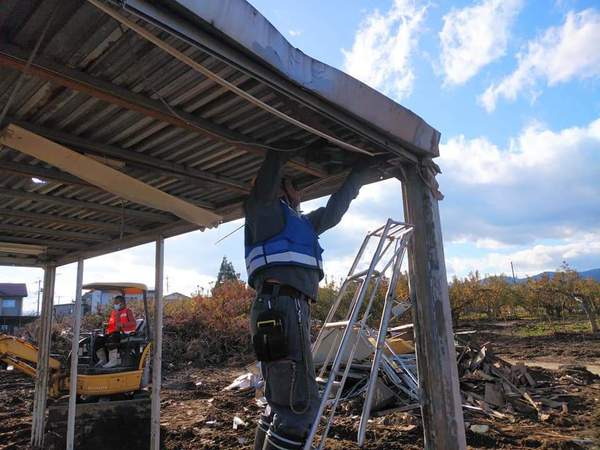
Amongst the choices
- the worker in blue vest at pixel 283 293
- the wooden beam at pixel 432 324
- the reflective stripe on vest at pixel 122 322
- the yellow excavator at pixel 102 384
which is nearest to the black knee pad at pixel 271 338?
the worker in blue vest at pixel 283 293

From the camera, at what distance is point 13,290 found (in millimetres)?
41906

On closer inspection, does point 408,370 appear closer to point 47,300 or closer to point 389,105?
point 47,300

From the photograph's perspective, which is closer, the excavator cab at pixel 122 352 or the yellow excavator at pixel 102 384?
the yellow excavator at pixel 102 384

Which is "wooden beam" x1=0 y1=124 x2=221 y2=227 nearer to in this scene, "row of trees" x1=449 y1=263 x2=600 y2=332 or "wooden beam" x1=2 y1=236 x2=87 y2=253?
"wooden beam" x1=2 y1=236 x2=87 y2=253

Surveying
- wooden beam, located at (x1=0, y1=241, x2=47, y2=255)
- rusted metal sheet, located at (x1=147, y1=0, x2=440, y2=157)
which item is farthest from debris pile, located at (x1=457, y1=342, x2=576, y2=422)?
wooden beam, located at (x1=0, y1=241, x2=47, y2=255)

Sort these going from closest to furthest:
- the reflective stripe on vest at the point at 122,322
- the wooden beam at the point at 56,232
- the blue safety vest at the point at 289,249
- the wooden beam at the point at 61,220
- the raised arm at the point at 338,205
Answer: the blue safety vest at the point at 289,249 → the raised arm at the point at 338,205 → the wooden beam at the point at 61,220 → the wooden beam at the point at 56,232 → the reflective stripe on vest at the point at 122,322

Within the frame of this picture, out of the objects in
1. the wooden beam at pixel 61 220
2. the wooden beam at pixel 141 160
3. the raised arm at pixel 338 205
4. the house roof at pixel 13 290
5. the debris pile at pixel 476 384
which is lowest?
the debris pile at pixel 476 384

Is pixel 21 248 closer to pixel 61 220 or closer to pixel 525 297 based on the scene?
pixel 61 220

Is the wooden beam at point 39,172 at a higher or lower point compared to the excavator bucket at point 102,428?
higher

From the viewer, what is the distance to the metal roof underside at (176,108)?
6.36 ft

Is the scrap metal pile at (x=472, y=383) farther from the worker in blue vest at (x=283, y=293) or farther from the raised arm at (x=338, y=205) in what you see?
the worker in blue vest at (x=283, y=293)

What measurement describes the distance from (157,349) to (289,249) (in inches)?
104

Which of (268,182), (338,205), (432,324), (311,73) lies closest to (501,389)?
(432,324)

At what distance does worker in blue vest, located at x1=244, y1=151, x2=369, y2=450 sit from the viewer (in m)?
2.41
